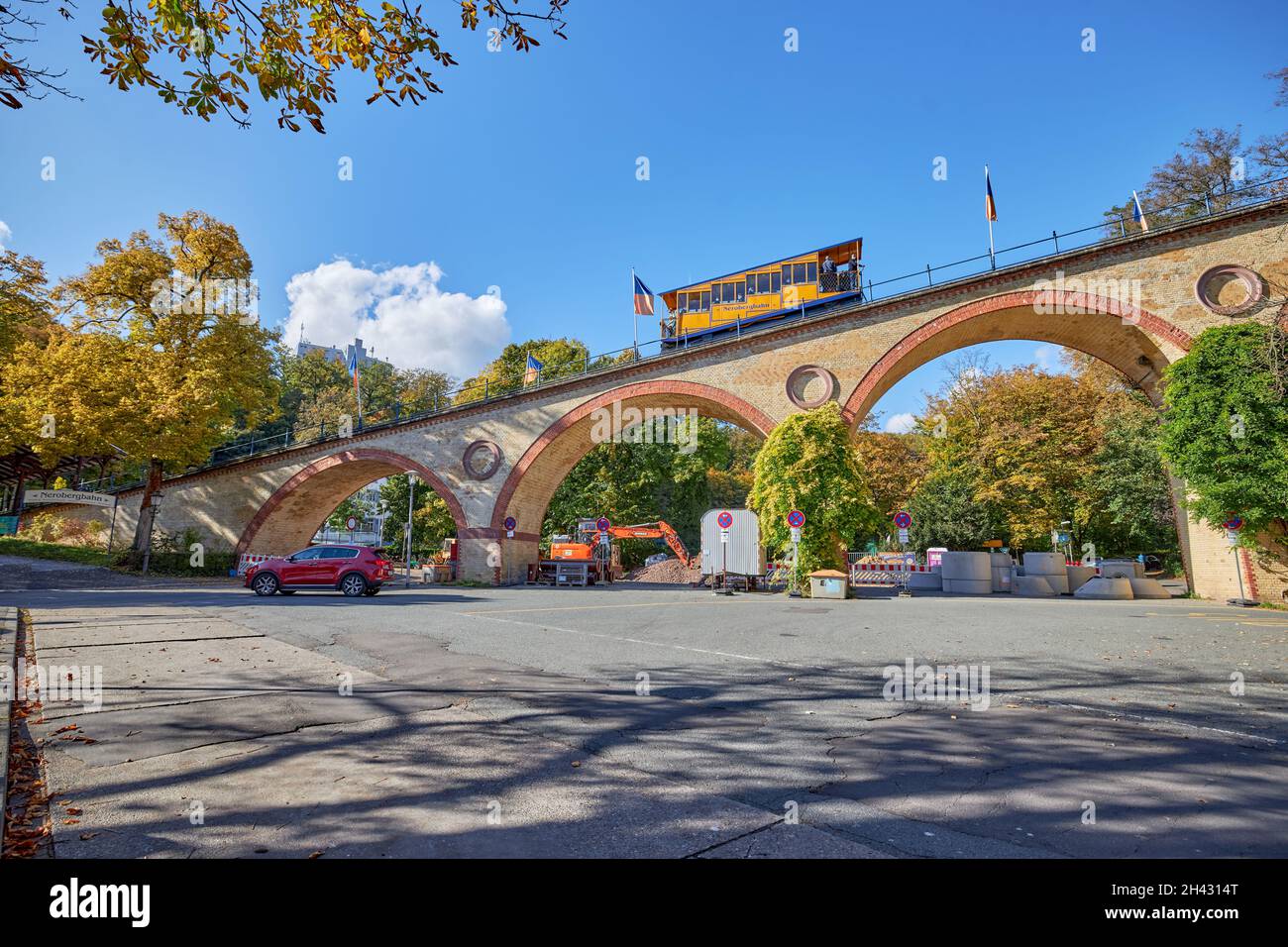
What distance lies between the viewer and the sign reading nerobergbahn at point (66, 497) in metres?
27.7

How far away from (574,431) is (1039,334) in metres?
18.5

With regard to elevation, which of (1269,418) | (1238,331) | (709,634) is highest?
(1238,331)

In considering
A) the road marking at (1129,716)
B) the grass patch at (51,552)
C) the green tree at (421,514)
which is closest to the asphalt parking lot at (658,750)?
the road marking at (1129,716)

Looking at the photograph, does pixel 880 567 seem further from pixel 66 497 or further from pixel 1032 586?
pixel 66 497

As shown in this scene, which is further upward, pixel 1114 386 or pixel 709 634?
pixel 1114 386

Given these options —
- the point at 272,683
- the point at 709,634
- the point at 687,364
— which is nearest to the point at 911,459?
the point at 687,364

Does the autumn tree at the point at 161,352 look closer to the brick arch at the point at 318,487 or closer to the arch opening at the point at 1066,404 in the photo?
the brick arch at the point at 318,487

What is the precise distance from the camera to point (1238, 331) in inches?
615

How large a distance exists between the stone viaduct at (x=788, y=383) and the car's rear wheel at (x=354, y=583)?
9.76 metres

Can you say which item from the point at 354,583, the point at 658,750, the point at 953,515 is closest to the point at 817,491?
the point at 354,583

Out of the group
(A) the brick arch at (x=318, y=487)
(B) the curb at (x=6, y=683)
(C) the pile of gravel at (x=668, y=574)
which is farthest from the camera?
(C) the pile of gravel at (x=668, y=574)

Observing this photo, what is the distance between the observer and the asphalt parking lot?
2766 millimetres
